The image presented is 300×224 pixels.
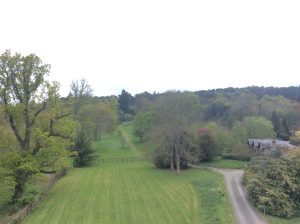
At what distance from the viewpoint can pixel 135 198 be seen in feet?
120

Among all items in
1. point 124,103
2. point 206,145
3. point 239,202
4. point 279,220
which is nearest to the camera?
point 279,220

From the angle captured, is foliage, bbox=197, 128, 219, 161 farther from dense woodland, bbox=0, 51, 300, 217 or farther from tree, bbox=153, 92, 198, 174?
tree, bbox=153, 92, 198, 174

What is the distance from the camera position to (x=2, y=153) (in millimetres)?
35875

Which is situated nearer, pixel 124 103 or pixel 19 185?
pixel 19 185

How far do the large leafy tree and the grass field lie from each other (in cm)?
403

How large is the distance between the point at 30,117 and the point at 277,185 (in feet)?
83.9

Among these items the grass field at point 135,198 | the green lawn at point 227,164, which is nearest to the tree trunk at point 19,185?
the grass field at point 135,198

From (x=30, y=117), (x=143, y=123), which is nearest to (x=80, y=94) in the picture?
(x=143, y=123)

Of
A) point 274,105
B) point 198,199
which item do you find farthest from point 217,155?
point 274,105

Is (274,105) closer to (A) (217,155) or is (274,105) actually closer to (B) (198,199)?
(A) (217,155)

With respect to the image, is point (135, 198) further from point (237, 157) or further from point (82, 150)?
point (237, 157)

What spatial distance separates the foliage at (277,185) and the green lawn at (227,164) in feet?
45.2

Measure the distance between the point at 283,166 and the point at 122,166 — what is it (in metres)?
27.4

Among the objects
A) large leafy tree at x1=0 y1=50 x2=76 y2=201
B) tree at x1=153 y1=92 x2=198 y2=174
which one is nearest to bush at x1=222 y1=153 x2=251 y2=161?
tree at x1=153 y1=92 x2=198 y2=174
